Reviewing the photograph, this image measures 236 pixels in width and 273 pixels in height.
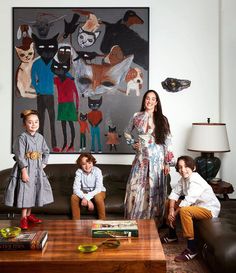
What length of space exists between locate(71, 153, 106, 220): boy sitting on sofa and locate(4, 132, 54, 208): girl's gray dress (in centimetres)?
55

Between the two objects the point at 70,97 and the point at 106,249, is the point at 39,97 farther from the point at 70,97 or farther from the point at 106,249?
the point at 106,249

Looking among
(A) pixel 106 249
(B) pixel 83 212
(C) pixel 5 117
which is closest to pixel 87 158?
(B) pixel 83 212

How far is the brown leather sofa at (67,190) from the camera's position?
369cm

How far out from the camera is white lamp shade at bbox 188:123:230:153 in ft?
13.4

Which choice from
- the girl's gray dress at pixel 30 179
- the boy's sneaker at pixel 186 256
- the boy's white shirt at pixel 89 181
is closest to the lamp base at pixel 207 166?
the boy's white shirt at pixel 89 181

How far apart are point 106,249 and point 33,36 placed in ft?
10.3

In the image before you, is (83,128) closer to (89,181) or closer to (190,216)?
(89,181)

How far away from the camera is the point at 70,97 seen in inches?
182

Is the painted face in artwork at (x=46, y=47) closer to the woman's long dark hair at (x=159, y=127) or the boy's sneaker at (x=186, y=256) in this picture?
the woman's long dark hair at (x=159, y=127)

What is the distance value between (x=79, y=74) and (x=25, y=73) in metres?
0.64

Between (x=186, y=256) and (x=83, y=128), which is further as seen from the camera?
(x=83, y=128)

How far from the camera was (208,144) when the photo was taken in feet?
13.4

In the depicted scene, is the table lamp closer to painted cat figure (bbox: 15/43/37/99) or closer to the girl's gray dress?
the girl's gray dress

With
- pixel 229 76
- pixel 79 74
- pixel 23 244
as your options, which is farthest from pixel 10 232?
pixel 229 76
